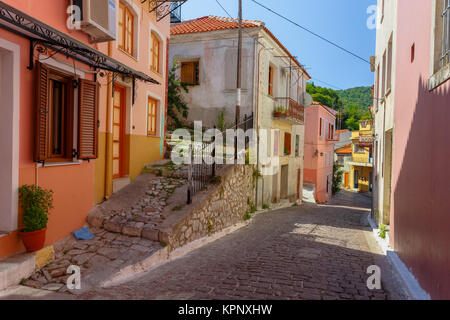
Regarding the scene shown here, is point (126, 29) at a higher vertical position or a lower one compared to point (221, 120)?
higher

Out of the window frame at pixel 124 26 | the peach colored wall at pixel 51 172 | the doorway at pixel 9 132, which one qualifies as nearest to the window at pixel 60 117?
the peach colored wall at pixel 51 172

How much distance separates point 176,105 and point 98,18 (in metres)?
8.00

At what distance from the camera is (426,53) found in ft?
14.4

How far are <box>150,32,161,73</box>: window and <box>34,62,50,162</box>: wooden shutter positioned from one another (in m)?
4.58

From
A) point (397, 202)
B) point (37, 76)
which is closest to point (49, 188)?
point (37, 76)

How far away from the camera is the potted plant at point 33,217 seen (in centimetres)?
429

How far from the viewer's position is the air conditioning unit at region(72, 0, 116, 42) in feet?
17.7

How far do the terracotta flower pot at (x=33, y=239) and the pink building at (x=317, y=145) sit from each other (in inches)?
854

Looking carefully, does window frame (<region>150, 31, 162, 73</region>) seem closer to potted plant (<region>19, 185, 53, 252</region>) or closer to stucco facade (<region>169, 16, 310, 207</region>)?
stucco facade (<region>169, 16, 310, 207</region>)

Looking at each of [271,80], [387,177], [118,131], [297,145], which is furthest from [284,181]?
[118,131]

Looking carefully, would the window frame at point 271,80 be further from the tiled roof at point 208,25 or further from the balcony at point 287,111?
the tiled roof at point 208,25

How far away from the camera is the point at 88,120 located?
588 centimetres

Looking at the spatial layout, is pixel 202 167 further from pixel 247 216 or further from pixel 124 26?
pixel 124 26
